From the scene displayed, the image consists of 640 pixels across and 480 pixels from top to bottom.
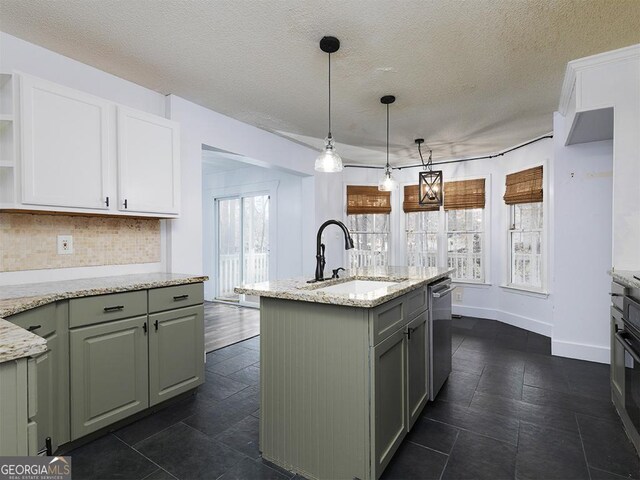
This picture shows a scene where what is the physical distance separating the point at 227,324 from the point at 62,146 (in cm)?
313

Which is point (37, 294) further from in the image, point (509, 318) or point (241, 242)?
point (509, 318)

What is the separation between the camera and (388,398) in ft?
5.65

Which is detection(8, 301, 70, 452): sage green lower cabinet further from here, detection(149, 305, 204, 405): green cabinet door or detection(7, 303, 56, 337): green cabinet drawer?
detection(149, 305, 204, 405): green cabinet door

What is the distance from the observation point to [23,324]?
1.61 m

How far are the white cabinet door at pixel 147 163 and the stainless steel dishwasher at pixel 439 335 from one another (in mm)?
2142

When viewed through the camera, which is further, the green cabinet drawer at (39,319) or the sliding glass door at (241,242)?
the sliding glass door at (241,242)

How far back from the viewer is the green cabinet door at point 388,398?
1.58m

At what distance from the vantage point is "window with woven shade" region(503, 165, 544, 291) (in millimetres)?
4332

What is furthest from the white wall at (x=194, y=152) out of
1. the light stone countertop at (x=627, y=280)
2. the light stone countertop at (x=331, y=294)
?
the light stone countertop at (x=627, y=280)

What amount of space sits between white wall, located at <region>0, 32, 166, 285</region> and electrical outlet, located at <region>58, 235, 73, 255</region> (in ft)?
0.41

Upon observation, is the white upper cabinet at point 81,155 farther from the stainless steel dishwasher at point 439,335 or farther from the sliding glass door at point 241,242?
the sliding glass door at point 241,242

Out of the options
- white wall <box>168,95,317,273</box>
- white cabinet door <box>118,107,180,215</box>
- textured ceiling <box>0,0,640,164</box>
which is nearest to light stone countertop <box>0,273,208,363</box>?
white wall <box>168,95,317,273</box>

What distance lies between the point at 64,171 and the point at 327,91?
205cm

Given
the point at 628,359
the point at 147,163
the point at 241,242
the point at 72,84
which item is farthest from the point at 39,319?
the point at 241,242
